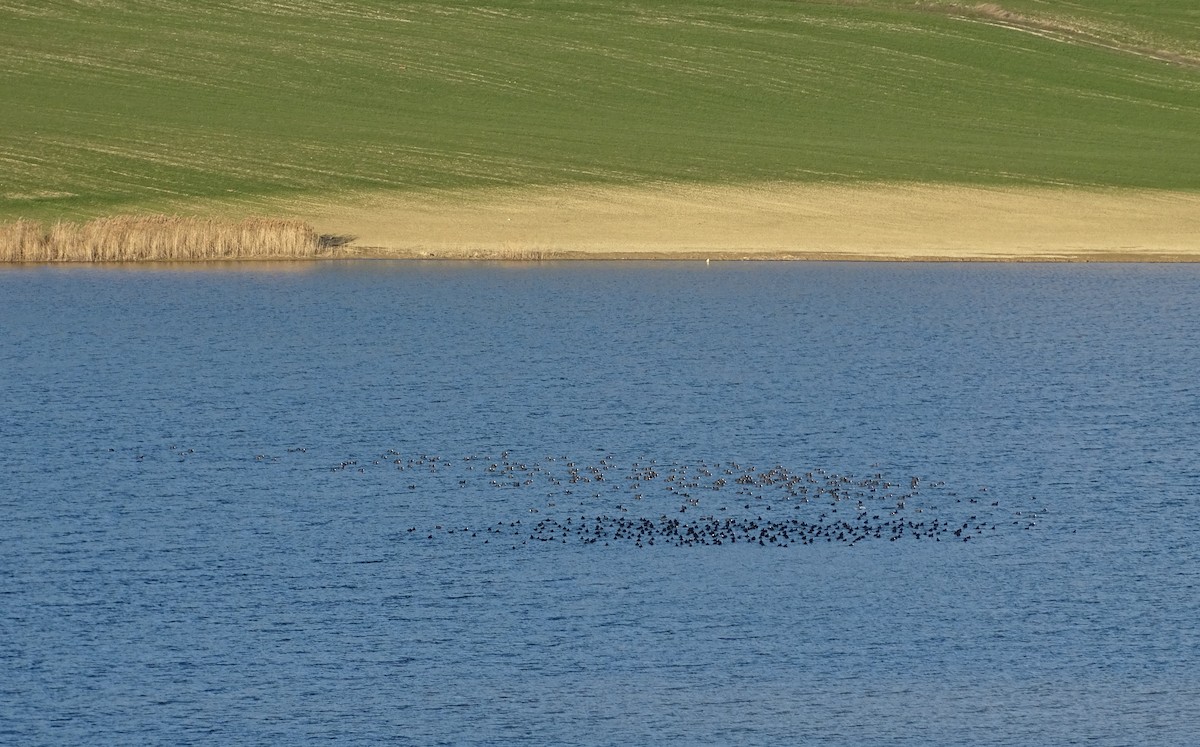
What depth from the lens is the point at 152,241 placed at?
170 feet

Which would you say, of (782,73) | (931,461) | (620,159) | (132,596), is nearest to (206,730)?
(132,596)

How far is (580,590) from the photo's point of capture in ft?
77.5

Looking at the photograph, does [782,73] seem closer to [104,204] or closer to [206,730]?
[104,204]

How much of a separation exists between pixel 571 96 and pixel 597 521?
43713 mm

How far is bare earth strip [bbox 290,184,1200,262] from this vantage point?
2100 inches

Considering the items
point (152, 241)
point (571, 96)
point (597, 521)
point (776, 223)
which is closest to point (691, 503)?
point (597, 521)

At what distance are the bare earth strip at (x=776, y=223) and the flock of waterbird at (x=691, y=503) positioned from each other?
23.4 metres

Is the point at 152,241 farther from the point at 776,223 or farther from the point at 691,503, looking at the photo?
the point at 691,503

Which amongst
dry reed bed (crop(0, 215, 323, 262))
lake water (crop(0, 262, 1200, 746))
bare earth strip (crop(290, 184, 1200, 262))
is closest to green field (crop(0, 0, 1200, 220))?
bare earth strip (crop(290, 184, 1200, 262))

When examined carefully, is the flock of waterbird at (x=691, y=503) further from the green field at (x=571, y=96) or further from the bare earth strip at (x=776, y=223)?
the green field at (x=571, y=96)

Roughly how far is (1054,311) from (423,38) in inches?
1381

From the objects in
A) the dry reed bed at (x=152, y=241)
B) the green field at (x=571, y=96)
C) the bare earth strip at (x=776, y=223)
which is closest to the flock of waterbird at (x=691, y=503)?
the dry reed bed at (x=152, y=241)

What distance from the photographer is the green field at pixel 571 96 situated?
200ft

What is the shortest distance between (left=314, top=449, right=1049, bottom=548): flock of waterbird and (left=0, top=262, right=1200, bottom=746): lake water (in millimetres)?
83
